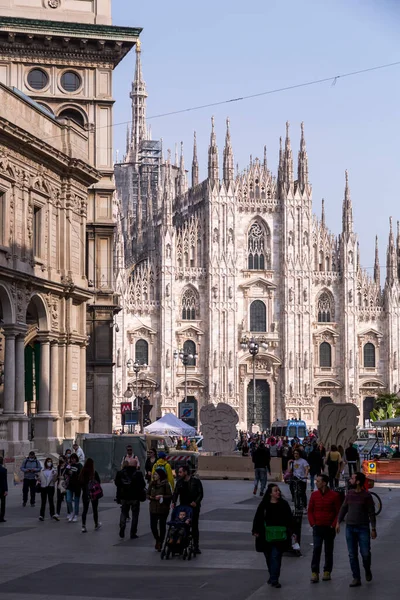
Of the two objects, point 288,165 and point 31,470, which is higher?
point 288,165

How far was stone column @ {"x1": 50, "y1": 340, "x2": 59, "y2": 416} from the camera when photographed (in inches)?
1452

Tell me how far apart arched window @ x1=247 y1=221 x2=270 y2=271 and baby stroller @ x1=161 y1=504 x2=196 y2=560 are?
77.7 m

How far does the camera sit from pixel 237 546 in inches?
747

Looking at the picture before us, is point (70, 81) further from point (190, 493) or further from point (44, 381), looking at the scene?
point (190, 493)

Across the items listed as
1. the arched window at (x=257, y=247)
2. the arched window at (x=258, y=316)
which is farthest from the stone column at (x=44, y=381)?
the arched window at (x=257, y=247)

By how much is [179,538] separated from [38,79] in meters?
32.9

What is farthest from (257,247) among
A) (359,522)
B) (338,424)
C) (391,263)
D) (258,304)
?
(359,522)

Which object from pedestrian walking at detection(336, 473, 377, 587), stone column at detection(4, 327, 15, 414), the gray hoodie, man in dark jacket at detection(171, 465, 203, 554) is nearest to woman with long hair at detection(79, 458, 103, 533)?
man in dark jacket at detection(171, 465, 203, 554)

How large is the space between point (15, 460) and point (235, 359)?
60.3 m

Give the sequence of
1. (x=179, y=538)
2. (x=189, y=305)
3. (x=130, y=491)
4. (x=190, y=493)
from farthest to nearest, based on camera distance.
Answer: (x=189, y=305) → (x=130, y=491) → (x=190, y=493) → (x=179, y=538)

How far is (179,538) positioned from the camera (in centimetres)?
1727

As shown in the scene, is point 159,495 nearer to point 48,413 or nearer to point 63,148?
point 48,413

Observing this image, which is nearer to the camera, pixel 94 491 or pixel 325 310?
pixel 94 491

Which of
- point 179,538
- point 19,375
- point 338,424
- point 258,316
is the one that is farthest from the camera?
point 258,316
